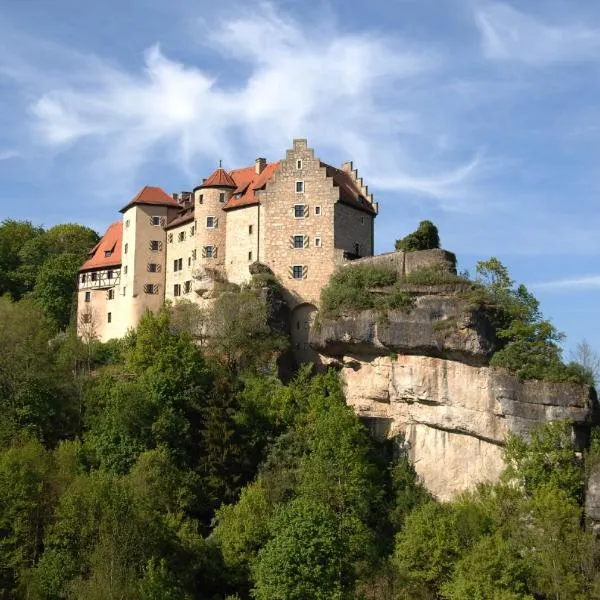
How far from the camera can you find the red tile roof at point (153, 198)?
243 ft

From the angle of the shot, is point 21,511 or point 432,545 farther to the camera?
point 432,545

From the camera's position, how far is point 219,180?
70625 millimetres

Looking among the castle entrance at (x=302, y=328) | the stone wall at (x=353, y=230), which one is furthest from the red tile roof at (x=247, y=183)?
the castle entrance at (x=302, y=328)

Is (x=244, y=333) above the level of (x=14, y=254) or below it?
below

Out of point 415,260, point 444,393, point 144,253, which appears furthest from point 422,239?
point 144,253

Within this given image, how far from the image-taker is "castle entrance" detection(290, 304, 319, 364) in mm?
66312

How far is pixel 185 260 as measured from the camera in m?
71.3

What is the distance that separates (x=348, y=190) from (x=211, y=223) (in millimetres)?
8931

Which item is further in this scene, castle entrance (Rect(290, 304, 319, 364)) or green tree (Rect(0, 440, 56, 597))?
castle entrance (Rect(290, 304, 319, 364))

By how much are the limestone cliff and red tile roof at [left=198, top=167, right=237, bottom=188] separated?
1294 cm

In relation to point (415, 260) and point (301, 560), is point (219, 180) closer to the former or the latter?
point (415, 260)

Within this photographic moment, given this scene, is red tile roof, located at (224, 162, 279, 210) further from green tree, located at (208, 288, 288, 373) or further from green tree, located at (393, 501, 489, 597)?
green tree, located at (393, 501, 489, 597)

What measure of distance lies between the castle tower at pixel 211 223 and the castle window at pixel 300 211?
Result: 5.20 m

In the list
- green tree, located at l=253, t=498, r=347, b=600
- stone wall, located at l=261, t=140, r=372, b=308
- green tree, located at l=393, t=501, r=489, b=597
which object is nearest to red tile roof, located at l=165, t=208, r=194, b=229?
stone wall, located at l=261, t=140, r=372, b=308
